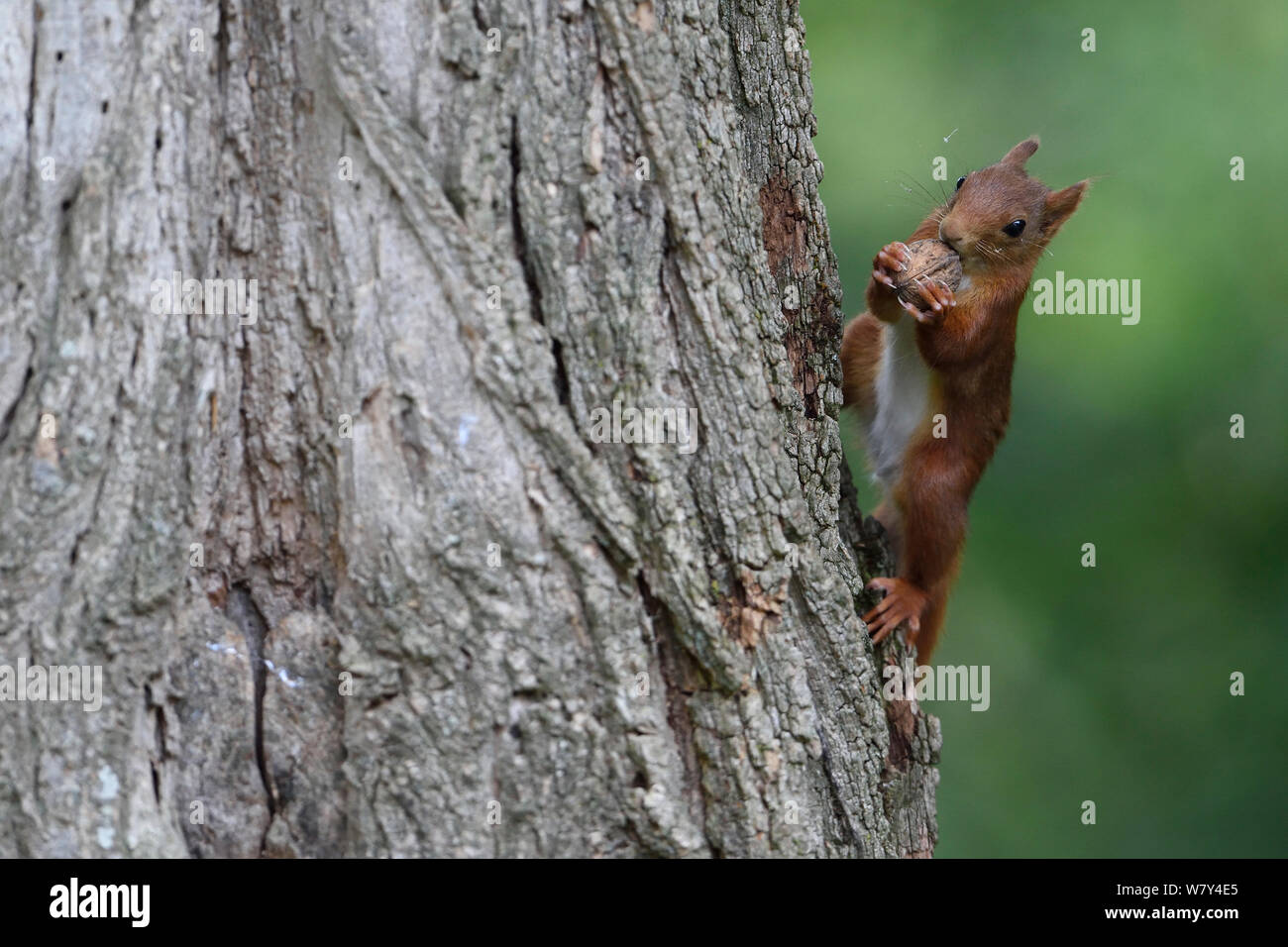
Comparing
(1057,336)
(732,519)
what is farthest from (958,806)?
(732,519)

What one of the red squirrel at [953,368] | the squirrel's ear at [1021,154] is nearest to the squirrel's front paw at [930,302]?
the red squirrel at [953,368]

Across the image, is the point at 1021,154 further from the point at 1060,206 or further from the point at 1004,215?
the point at 1004,215

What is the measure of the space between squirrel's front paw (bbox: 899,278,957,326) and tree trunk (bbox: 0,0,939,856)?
1.30 m

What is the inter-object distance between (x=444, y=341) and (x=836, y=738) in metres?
1.15

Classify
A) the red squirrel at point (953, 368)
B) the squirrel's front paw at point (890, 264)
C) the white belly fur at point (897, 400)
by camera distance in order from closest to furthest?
the squirrel's front paw at point (890, 264)
the red squirrel at point (953, 368)
the white belly fur at point (897, 400)

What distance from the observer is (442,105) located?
2277mm

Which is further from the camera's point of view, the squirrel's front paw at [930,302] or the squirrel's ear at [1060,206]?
the squirrel's ear at [1060,206]

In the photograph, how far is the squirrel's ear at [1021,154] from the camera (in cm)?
424

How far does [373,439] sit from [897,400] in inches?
98.0

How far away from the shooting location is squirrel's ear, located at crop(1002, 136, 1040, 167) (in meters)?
4.24

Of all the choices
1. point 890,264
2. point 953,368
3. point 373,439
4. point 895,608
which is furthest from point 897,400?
point 373,439

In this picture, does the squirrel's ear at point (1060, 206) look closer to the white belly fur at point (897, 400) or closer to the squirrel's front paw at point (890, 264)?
the white belly fur at point (897, 400)

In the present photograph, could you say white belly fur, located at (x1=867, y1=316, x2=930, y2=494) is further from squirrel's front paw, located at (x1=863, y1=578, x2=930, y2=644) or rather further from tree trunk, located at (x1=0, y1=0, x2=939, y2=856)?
tree trunk, located at (x1=0, y1=0, x2=939, y2=856)

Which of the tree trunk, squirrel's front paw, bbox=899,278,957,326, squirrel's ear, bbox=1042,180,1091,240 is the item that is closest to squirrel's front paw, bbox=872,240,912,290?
squirrel's front paw, bbox=899,278,957,326
